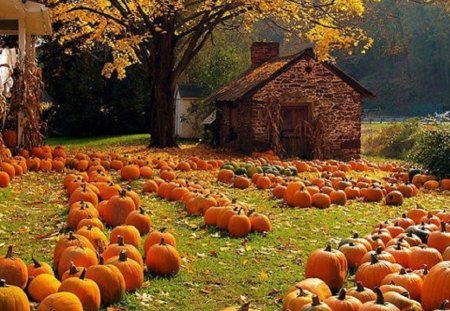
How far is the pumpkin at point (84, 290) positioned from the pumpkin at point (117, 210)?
3348mm

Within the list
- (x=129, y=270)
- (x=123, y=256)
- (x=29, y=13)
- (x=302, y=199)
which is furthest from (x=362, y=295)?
(x=29, y=13)

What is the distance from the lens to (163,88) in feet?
77.6

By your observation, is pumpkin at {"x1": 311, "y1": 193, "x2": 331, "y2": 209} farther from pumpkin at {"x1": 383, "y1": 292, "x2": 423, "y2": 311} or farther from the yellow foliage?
the yellow foliage

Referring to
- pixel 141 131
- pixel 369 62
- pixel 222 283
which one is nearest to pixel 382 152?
pixel 141 131

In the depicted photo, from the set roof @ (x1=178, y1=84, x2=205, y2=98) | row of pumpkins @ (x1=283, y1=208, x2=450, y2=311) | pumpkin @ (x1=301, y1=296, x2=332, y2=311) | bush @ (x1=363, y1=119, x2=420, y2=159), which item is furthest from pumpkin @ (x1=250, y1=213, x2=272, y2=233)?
roof @ (x1=178, y1=84, x2=205, y2=98)

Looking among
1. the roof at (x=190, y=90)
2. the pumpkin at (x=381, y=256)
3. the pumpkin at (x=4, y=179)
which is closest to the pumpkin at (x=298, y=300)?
the pumpkin at (x=381, y=256)

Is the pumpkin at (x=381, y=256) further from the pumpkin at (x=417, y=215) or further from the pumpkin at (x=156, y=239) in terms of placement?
the pumpkin at (x=417, y=215)

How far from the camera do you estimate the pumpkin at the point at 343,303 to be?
4.62 metres

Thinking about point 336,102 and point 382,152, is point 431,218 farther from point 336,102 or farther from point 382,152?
point 382,152

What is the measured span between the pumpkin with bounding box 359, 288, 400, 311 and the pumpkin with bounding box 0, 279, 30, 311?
238 cm

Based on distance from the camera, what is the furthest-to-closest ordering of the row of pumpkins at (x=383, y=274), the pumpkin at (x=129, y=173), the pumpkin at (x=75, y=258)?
the pumpkin at (x=129, y=173), the pumpkin at (x=75, y=258), the row of pumpkins at (x=383, y=274)

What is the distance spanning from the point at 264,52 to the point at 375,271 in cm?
2397

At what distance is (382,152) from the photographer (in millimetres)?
28609

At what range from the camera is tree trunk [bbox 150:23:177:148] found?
2364 centimetres
